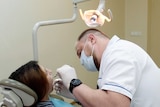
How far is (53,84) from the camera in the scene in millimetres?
1469

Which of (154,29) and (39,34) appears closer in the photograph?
(39,34)

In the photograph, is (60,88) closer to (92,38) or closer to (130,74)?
(92,38)

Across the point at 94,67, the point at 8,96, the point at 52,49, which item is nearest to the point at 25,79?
the point at 8,96

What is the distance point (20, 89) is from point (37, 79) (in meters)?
0.16

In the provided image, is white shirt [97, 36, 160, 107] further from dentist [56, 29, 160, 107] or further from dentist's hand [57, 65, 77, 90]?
dentist's hand [57, 65, 77, 90]

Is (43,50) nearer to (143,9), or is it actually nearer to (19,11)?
(19,11)

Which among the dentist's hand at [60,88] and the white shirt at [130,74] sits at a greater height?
the white shirt at [130,74]

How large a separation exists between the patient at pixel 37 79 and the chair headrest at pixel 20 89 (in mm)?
90

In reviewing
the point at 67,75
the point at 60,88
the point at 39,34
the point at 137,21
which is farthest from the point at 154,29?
the point at 67,75

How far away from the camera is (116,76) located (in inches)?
42.1

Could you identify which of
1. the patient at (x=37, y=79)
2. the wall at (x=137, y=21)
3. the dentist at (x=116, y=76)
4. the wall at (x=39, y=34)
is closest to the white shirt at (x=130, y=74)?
the dentist at (x=116, y=76)

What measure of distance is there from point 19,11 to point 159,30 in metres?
2.73

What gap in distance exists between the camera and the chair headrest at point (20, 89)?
1154 mm

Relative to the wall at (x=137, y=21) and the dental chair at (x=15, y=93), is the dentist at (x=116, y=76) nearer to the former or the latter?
the dental chair at (x=15, y=93)
